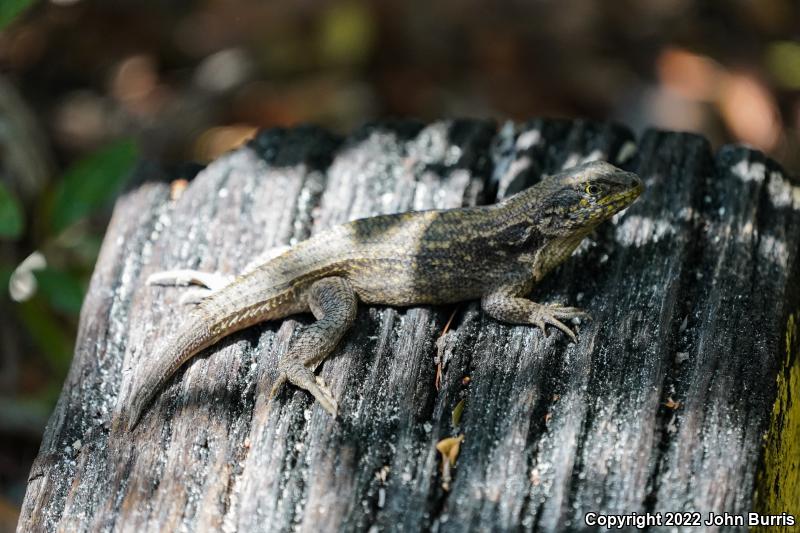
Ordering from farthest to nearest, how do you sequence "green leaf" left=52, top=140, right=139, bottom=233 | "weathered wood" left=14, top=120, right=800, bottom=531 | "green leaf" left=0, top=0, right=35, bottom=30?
1. "green leaf" left=52, top=140, right=139, bottom=233
2. "green leaf" left=0, top=0, right=35, bottom=30
3. "weathered wood" left=14, top=120, right=800, bottom=531

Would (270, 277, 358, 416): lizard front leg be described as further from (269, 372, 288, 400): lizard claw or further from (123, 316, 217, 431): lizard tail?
(123, 316, 217, 431): lizard tail

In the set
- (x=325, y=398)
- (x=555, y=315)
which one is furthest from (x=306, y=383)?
(x=555, y=315)

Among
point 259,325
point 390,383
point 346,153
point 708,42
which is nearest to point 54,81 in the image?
point 346,153

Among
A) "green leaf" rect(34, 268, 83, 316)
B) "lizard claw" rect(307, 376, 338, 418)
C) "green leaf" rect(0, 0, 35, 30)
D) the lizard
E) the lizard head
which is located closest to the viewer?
"lizard claw" rect(307, 376, 338, 418)

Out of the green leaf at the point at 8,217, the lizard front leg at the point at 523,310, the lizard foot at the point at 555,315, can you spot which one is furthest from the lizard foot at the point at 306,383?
the green leaf at the point at 8,217

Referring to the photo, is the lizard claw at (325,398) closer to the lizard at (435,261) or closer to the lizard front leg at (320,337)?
the lizard front leg at (320,337)

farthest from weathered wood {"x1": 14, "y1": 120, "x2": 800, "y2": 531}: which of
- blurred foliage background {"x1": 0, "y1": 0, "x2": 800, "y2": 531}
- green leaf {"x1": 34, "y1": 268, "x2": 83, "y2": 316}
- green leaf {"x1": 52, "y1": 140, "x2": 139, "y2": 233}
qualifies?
blurred foliage background {"x1": 0, "y1": 0, "x2": 800, "y2": 531}

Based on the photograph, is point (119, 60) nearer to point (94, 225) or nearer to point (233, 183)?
point (94, 225)
